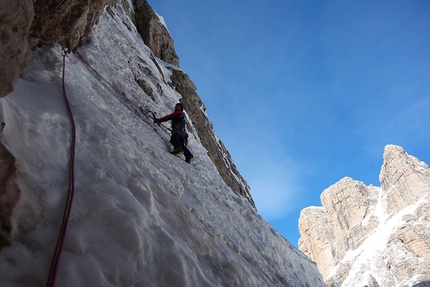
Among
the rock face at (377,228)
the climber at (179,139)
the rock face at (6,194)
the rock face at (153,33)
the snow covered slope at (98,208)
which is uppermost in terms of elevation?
the rock face at (377,228)

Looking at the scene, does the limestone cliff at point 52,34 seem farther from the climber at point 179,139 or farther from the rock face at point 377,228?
the rock face at point 377,228

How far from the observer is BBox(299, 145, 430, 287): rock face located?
70.4 meters

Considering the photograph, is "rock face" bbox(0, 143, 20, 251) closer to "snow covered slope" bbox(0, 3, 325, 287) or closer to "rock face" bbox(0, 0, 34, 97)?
"snow covered slope" bbox(0, 3, 325, 287)

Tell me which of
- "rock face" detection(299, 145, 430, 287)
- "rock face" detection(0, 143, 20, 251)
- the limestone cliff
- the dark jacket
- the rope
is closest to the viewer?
"rock face" detection(0, 143, 20, 251)

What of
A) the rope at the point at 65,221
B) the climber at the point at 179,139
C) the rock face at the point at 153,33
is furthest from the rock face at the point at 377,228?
the rope at the point at 65,221

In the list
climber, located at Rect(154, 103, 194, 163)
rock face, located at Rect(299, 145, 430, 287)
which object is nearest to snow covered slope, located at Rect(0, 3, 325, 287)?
climber, located at Rect(154, 103, 194, 163)

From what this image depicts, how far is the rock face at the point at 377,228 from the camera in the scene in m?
70.4

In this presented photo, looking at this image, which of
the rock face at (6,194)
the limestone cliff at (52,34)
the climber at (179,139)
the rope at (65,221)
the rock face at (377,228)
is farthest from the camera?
the rock face at (377,228)

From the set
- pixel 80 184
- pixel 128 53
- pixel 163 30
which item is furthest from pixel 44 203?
pixel 163 30

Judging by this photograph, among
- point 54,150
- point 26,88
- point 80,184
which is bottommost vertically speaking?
point 80,184

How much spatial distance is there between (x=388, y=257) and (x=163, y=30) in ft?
243

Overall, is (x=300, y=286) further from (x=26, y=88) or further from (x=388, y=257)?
Result: (x=388, y=257)

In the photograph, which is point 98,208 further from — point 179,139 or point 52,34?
point 179,139

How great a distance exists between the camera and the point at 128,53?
12.5 meters
